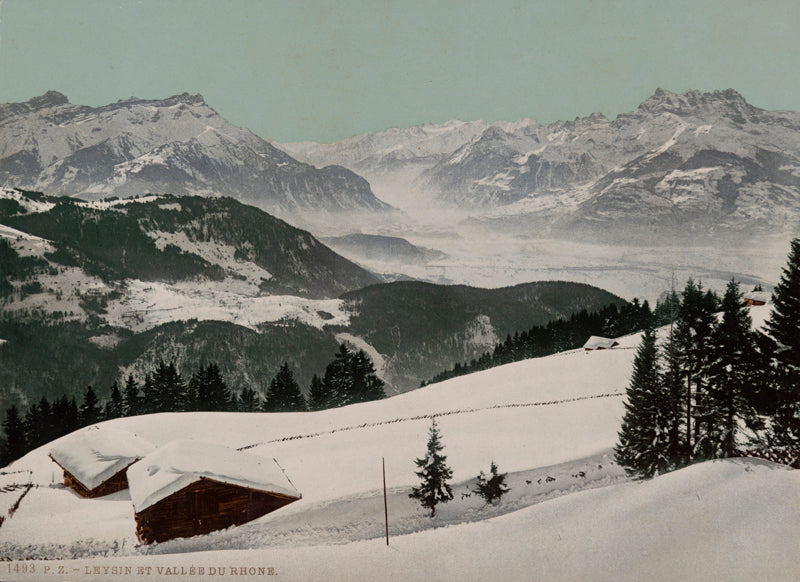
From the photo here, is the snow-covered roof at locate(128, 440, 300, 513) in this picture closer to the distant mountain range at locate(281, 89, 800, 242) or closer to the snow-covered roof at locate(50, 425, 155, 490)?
the snow-covered roof at locate(50, 425, 155, 490)

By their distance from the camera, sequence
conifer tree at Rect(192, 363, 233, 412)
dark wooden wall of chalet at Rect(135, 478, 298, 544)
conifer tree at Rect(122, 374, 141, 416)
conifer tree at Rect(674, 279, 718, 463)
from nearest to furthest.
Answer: dark wooden wall of chalet at Rect(135, 478, 298, 544) → conifer tree at Rect(674, 279, 718, 463) → conifer tree at Rect(122, 374, 141, 416) → conifer tree at Rect(192, 363, 233, 412)

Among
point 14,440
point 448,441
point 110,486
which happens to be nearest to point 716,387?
point 448,441

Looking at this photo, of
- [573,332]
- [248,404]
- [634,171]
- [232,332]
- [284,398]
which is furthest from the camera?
[232,332]

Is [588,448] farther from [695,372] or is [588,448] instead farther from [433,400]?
[433,400]

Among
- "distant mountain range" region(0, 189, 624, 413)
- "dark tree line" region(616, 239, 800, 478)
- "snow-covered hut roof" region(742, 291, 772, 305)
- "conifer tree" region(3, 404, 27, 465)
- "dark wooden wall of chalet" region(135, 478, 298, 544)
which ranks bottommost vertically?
"conifer tree" region(3, 404, 27, 465)

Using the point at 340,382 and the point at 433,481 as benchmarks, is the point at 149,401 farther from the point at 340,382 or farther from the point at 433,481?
the point at 433,481

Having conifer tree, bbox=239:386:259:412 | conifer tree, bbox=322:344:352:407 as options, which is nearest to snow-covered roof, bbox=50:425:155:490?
conifer tree, bbox=322:344:352:407

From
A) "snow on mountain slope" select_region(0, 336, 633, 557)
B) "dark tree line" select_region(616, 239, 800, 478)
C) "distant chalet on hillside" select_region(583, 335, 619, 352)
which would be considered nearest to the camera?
"dark tree line" select_region(616, 239, 800, 478)
